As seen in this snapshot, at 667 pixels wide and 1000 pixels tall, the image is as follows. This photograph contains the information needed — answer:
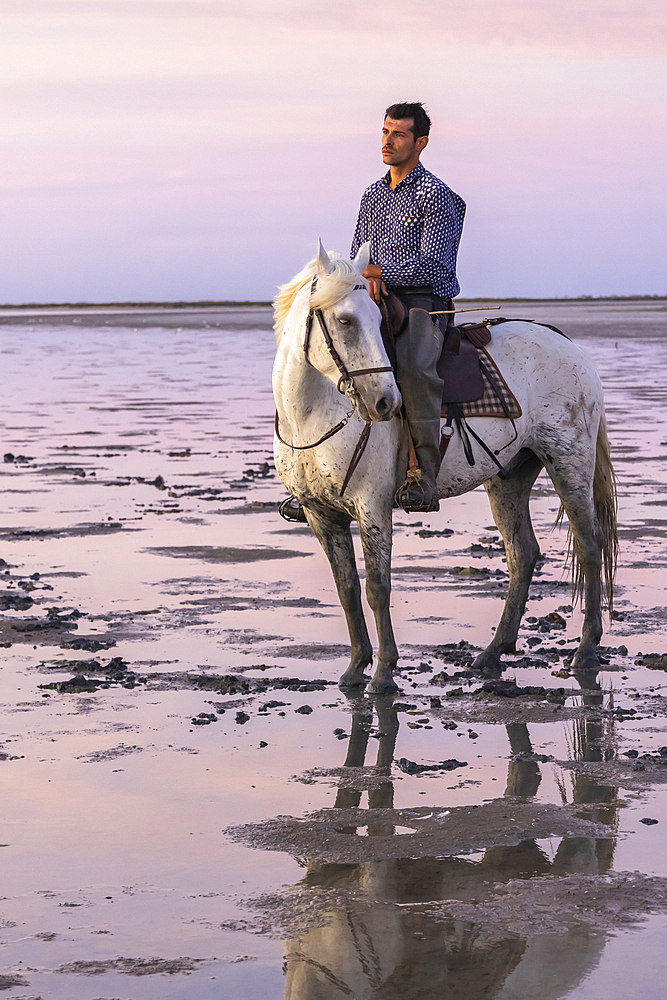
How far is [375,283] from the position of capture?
706 centimetres

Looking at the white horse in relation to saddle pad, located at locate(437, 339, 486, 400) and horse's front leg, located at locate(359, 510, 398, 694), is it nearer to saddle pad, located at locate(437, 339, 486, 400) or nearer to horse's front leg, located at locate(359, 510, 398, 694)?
horse's front leg, located at locate(359, 510, 398, 694)

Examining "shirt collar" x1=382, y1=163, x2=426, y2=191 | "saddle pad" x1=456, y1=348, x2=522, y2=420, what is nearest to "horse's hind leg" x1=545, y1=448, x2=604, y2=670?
"saddle pad" x1=456, y1=348, x2=522, y2=420

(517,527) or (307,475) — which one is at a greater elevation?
(307,475)

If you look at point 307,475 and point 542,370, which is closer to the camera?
point 307,475

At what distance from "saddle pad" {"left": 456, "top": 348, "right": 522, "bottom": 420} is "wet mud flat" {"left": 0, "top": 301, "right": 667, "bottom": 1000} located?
1450 mm

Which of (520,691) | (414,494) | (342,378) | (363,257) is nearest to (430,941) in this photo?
(520,691)

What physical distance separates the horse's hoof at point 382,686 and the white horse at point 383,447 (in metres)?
0.01

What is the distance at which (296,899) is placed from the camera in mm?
4359

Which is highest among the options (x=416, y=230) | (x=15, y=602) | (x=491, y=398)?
(x=416, y=230)

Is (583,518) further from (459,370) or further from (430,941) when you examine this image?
(430,941)

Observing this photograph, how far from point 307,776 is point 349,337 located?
223cm

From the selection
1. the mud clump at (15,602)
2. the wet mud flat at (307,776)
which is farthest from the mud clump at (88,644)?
the mud clump at (15,602)

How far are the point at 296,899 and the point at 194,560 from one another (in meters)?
6.13

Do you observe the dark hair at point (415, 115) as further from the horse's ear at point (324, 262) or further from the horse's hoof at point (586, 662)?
the horse's hoof at point (586, 662)
